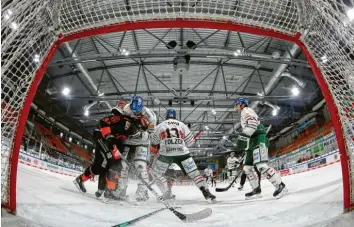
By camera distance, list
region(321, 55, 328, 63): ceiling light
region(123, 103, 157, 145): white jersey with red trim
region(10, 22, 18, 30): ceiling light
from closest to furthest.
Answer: region(10, 22, 18, 30): ceiling light, region(321, 55, 328, 63): ceiling light, region(123, 103, 157, 145): white jersey with red trim

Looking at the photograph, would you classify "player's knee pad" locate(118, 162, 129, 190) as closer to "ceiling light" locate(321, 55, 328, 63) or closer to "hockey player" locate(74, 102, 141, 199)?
"hockey player" locate(74, 102, 141, 199)

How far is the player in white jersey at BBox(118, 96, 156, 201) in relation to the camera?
3781 millimetres

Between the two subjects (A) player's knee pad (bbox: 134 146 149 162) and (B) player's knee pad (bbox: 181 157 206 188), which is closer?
(B) player's knee pad (bbox: 181 157 206 188)

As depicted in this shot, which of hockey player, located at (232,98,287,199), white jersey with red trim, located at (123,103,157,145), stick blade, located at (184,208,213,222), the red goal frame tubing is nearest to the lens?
the red goal frame tubing

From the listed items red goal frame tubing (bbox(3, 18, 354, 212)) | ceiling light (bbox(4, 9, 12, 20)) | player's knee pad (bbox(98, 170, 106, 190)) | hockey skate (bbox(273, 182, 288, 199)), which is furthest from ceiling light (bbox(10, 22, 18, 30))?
hockey skate (bbox(273, 182, 288, 199))

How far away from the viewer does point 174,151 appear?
3746 millimetres

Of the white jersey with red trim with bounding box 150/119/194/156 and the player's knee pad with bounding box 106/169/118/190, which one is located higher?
the white jersey with red trim with bounding box 150/119/194/156

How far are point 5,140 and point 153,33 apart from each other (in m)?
7.36

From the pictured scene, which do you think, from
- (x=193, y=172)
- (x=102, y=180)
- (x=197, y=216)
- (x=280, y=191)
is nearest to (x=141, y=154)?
(x=102, y=180)

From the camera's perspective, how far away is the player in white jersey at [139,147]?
378cm

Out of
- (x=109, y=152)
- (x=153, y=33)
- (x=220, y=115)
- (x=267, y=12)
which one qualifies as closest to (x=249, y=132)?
(x=109, y=152)

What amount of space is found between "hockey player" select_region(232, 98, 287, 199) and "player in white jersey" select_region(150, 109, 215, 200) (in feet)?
2.31

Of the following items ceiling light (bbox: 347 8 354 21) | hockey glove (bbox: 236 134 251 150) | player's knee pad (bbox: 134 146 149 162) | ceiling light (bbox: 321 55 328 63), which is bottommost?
player's knee pad (bbox: 134 146 149 162)

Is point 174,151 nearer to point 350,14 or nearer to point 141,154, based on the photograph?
point 141,154
